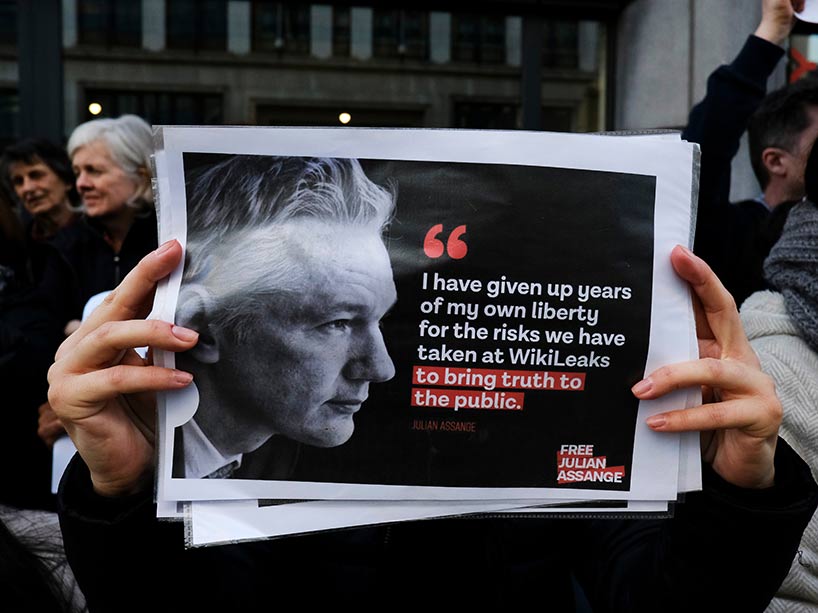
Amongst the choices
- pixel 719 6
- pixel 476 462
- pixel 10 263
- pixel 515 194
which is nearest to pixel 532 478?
pixel 476 462

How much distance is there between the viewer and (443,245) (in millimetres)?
1007

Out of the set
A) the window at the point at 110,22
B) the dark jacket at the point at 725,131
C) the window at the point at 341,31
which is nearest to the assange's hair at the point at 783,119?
the dark jacket at the point at 725,131

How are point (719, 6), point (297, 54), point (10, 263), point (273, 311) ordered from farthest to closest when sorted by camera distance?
point (297, 54) → point (719, 6) → point (10, 263) → point (273, 311)

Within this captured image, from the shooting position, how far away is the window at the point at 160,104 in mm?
4801

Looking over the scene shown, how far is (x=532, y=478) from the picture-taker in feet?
3.38

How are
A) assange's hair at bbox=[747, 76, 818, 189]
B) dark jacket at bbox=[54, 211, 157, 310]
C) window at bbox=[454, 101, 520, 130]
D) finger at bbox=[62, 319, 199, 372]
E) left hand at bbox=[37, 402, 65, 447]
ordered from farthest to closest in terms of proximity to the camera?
window at bbox=[454, 101, 520, 130] → dark jacket at bbox=[54, 211, 157, 310] → left hand at bbox=[37, 402, 65, 447] → assange's hair at bbox=[747, 76, 818, 189] → finger at bbox=[62, 319, 199, 372]

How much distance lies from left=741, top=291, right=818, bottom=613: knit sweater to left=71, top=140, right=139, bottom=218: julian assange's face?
2312 millimetres

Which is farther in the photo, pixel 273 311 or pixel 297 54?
pixel 297 54

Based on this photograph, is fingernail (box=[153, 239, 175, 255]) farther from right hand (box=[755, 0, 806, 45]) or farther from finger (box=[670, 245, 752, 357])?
right hand (box=[755, 0, 806, 45])

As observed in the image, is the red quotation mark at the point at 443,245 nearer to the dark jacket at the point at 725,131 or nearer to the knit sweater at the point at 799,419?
the knit sweater at the point at 799,419

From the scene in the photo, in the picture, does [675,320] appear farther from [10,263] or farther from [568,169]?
[10,263]

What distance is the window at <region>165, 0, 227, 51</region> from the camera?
4836 millimetres

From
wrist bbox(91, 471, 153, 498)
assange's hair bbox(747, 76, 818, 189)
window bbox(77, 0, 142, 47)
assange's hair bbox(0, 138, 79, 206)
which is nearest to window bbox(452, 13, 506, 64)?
window bbox(77, 0, 142, 47)

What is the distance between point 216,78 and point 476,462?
14.0 ft
